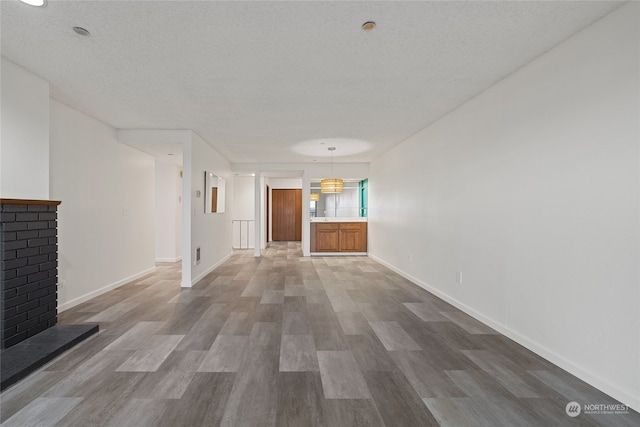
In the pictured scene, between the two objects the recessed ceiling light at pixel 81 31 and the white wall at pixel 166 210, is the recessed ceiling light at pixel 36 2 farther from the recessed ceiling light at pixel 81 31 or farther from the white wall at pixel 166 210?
Answer: the white wall at pixel 166 210

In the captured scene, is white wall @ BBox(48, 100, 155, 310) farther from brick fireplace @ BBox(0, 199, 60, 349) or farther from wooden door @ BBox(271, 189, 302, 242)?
wooden door @ BBox(271, 189, 302, 242)

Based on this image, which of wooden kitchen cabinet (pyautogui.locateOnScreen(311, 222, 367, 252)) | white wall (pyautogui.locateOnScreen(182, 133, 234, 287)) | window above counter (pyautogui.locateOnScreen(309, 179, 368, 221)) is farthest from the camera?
window above counter (pyautogui.locateOnScreen(309, 179, 368, 221))

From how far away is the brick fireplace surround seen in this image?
8.07 feet

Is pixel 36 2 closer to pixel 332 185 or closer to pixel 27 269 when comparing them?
pixel 27 269

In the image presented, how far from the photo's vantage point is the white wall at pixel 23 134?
8.56 ft

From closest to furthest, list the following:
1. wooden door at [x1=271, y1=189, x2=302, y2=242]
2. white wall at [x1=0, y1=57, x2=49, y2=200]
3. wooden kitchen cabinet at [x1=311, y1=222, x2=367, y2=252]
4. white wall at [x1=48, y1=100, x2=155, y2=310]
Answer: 1. white wall at [x1=0, y1=57, x2=49, y2=200]
2. white wall at [x1=48, y1=100, x2=155, y2=310]
3. wooden kitchen cabinet at [x1=311, y1=222, x2=367, y2=252]
4. wooden door at [x1=271, y1=189, x2=302, y2=242]

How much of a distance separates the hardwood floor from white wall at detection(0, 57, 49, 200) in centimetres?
151

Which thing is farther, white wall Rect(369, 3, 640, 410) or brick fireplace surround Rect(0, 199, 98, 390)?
brick fireplace surround Rect(0, 199, 98, 390)

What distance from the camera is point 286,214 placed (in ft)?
39.4

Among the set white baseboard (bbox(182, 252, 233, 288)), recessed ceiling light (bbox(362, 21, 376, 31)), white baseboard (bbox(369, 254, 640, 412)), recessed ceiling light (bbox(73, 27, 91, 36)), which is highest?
recessed ceiling light (bbox(362, 21, 376, 31))

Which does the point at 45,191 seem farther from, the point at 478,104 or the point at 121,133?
the point at 478,104

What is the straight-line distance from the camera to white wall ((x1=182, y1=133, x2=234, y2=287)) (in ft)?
15.7

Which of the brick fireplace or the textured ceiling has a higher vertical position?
the textured ceiling

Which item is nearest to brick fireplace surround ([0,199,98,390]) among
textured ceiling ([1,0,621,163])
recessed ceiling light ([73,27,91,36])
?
textured ceiling ([1,0,621,163])
